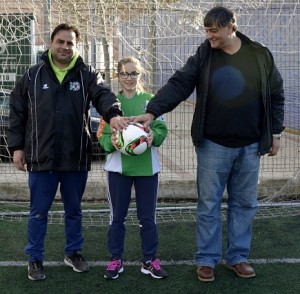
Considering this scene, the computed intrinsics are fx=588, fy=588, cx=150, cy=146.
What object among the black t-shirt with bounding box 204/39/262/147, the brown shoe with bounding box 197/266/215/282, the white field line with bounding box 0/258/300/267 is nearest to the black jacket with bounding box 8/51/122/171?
the black t-shirt with bounding box 204/39/262/147

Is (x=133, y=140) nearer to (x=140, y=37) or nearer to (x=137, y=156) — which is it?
(x=137, y=156)

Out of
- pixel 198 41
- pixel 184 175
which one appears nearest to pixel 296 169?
pixel 184 175

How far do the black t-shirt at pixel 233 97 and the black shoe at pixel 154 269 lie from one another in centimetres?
112

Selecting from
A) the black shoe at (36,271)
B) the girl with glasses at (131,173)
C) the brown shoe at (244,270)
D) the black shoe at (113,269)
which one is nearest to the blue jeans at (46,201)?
the black shoe at (36,271)

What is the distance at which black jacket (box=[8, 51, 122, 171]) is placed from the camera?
4551 millimetres

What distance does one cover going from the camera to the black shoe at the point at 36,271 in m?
4.68

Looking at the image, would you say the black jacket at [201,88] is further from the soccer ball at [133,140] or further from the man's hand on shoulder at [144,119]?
the soccer ball at [133,140]

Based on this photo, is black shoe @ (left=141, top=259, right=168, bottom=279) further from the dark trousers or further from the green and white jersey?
the green and white jersey

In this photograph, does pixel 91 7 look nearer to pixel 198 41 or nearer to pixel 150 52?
pixel 150 52

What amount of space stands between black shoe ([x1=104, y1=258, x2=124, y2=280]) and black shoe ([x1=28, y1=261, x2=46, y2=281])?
0.52 m

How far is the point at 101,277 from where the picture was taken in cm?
477

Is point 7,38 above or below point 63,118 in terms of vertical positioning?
above

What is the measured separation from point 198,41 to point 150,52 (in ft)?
2.05

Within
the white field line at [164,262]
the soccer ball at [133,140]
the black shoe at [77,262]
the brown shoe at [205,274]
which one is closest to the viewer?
the soccer ball at [133,140]
